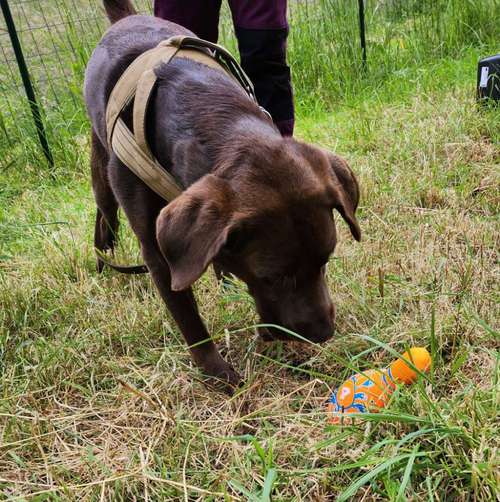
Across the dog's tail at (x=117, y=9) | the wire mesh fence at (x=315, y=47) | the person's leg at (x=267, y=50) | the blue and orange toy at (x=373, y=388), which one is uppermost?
the dog's tail at (x=117, y=9)

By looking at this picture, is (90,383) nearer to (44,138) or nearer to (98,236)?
(98,236)

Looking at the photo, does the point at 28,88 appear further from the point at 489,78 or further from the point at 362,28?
the point at 489,78

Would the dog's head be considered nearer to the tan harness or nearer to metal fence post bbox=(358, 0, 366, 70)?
the tan harness

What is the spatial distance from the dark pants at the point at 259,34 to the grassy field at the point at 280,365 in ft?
2.15

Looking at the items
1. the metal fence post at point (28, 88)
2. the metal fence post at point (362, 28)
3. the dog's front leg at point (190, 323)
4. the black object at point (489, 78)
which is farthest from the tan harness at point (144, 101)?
the metal fence post at point (362, 28)

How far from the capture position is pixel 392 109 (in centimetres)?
444

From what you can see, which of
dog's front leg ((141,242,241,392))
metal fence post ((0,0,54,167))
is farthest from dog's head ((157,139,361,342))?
metal fence post ((0,0,54,167))

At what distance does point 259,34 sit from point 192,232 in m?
1.69

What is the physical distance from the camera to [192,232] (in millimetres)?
1725

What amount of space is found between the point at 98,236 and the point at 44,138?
72.5 inches

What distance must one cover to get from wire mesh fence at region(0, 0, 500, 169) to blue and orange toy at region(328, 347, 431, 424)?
3.62 metres

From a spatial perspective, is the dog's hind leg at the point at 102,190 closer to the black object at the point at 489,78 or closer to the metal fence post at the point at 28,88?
the metal fence post at the point at 28,88

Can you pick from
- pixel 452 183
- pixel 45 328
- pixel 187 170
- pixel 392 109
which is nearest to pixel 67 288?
pixel 45 328

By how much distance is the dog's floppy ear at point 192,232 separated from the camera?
171 centimetres
